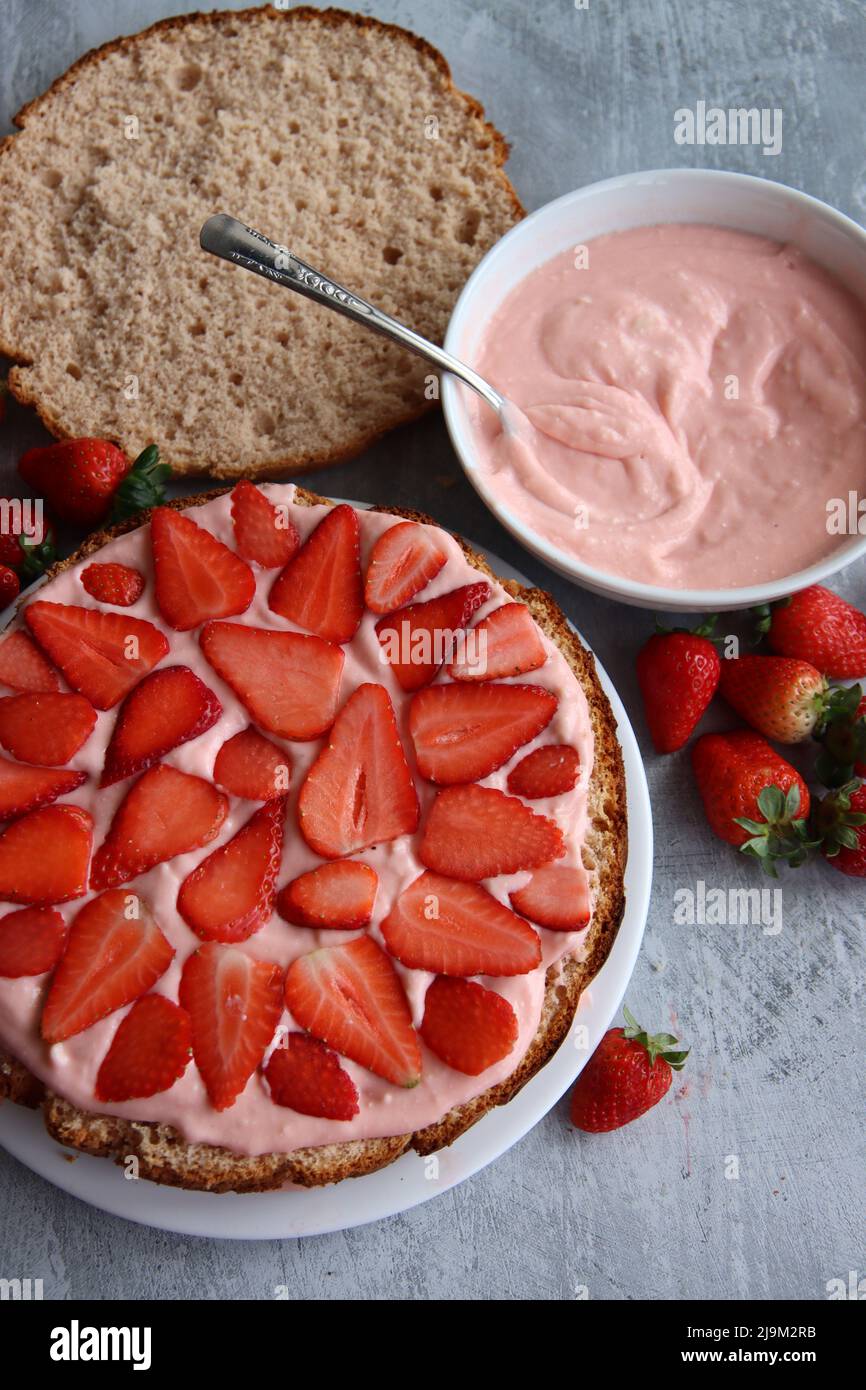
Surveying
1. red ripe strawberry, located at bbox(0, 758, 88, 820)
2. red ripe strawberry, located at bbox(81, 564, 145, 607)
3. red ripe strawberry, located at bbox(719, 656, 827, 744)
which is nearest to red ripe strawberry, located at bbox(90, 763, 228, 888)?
red ripe strawberry, located at bbox(0, 758, 88, 820)

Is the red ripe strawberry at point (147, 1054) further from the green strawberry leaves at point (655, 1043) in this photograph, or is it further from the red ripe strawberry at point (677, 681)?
the red ripe strawberry at point (677, 681)

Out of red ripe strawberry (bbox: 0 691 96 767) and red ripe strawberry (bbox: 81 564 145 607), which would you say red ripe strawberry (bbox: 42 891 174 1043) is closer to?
red ripe strawberry (bbox: 0 691 96 767)

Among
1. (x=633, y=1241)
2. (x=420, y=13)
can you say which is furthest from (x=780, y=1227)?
(x=420, y=13)

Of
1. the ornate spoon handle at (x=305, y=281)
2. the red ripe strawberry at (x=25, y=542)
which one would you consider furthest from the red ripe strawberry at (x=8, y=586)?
the ornate spoon handle at (x=305, y=281)

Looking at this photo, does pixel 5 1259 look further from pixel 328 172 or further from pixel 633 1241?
pixel 328 172

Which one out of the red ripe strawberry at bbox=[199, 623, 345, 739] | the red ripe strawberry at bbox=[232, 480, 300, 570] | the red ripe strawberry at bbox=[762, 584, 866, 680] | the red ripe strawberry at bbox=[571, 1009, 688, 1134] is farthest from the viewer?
the red ripe strawberry at bbox=[762, 584, 866, 680]

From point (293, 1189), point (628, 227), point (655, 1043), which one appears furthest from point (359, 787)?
point (628, 227)
